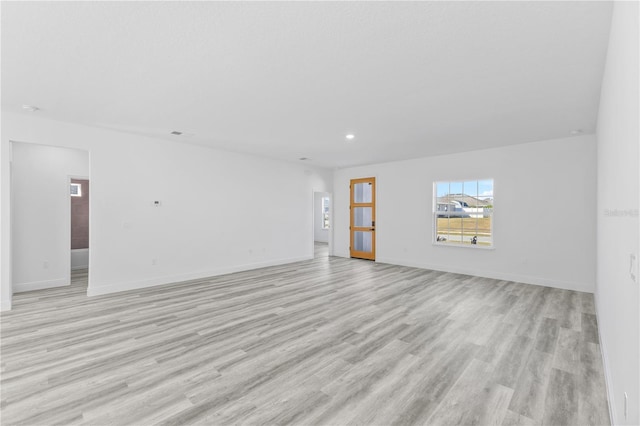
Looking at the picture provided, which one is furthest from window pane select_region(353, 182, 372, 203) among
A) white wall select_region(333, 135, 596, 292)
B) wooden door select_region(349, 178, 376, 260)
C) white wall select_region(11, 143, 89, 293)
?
white wall select_region(11, 143, 89, 293)

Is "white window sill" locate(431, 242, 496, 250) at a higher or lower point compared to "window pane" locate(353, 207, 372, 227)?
lower

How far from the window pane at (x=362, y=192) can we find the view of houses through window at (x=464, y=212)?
198cm

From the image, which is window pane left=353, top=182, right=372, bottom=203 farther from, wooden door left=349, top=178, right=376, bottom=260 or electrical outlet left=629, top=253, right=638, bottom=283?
electrical outlet left=629, top=253, right=638, bottom=283

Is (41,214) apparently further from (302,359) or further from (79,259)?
(302,359)

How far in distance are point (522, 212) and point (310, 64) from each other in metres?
5.13

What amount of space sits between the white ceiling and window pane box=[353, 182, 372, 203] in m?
3.78

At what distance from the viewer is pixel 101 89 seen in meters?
3.27

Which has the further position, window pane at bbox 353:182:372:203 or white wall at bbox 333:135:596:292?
window pane at bbox 353:182:372:203

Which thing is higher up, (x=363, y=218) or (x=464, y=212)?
(x=464, y=212)

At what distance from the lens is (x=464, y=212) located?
21.1 feet

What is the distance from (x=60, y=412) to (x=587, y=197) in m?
7.12

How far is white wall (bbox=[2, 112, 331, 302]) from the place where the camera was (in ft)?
15.8

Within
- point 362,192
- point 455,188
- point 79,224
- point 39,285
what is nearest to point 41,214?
point 39,285

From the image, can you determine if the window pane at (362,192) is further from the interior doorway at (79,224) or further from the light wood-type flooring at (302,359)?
the interior doorway at (79,224)
